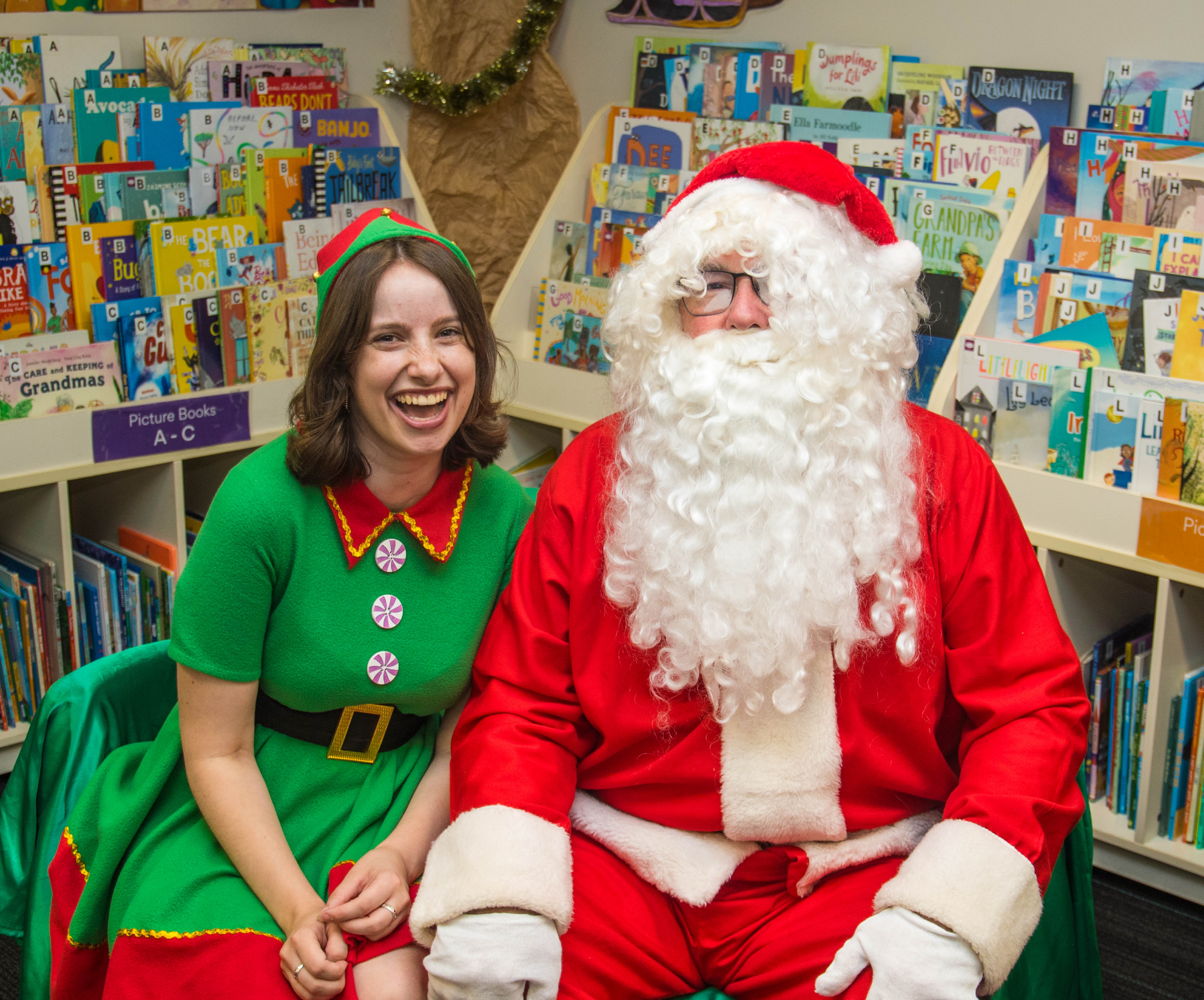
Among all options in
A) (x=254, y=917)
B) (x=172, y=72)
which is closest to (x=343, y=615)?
(x=254, y=917)

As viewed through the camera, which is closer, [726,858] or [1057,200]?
[726,858]

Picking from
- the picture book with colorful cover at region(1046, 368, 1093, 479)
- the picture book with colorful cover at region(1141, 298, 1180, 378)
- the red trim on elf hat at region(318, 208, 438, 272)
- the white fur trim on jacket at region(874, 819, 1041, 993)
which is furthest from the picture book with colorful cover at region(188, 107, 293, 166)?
the white fur trim on jacket at region(874, 819, 1041, 993)

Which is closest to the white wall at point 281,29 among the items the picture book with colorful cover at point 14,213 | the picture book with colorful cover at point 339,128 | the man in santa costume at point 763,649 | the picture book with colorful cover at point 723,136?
the picture book with colorful cover at point 339,128

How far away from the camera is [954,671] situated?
1.47m

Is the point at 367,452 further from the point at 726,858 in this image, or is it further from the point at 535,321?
the point at 535,321

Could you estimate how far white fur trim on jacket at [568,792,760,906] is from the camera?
4.85ft

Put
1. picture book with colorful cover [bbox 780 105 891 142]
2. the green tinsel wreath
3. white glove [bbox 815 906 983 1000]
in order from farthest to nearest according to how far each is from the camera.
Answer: the green tinsel wreath
picture book with colorful cover [bbox 780 105 891 142]
white glove [bbox 815 906 983 1000]

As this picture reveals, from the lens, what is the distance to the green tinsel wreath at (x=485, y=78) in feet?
11.6

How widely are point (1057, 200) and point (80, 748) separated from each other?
6.48 feet

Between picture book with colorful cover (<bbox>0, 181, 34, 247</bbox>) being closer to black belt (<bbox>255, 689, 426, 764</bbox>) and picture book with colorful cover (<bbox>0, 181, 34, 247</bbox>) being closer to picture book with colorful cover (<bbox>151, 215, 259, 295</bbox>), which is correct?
picture book with colorful cover (<bbox>151, 215, 259, 295</bbox>)

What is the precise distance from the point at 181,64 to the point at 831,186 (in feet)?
6.80

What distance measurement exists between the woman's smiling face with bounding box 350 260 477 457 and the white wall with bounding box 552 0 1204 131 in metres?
1.74

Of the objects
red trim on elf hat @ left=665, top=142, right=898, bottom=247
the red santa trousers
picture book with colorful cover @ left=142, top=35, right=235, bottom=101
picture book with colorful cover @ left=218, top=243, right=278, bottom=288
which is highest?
picture book with colorful cover @ left=142, top=35, right=235, bottom=101

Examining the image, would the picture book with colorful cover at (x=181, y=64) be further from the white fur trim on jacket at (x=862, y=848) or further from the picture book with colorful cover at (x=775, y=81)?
the white fur trim on jacket at (x=862, y=848)
